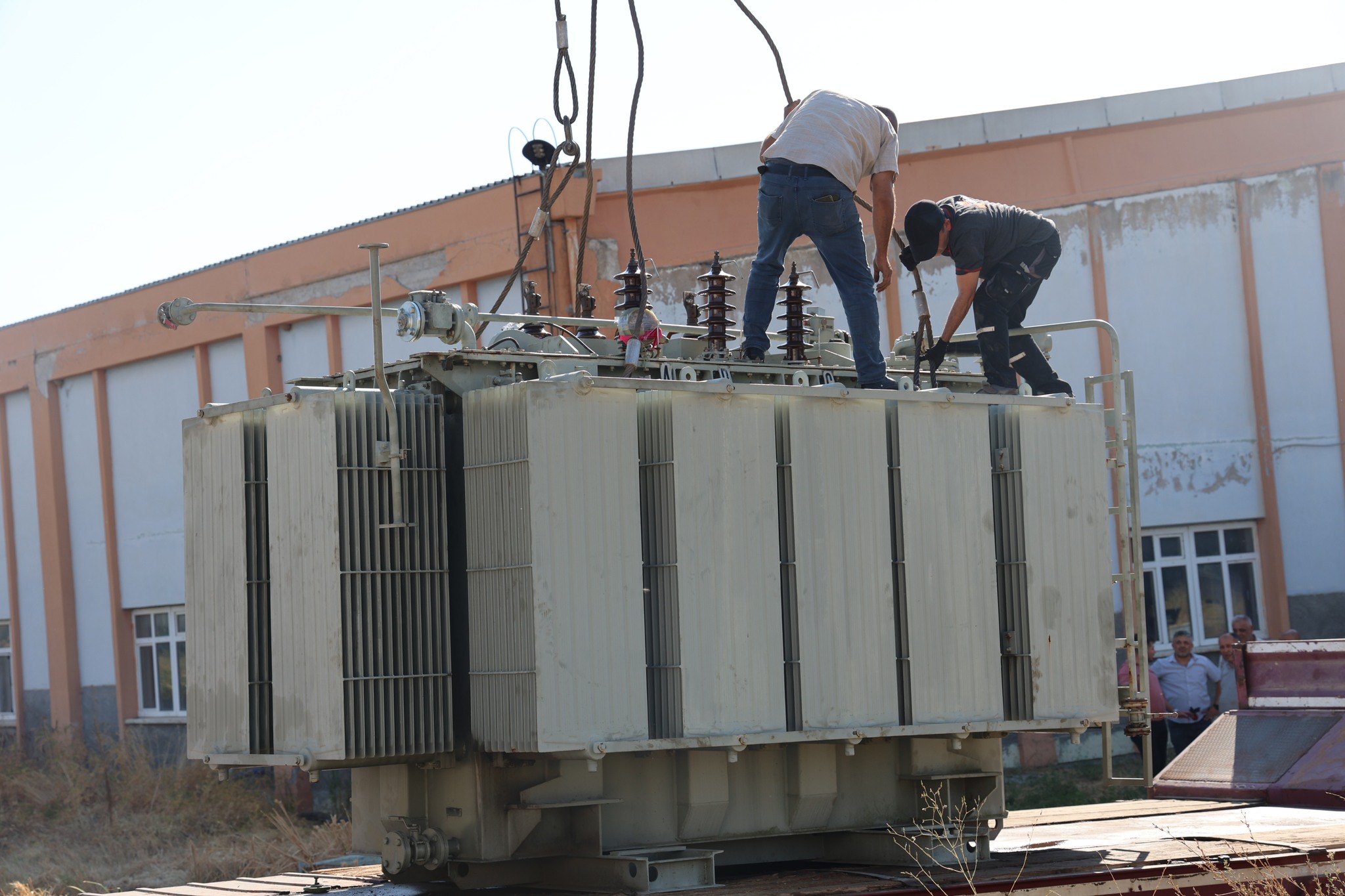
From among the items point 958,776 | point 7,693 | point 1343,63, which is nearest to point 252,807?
point 7,693

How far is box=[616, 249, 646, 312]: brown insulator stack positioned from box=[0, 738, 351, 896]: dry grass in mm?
6711

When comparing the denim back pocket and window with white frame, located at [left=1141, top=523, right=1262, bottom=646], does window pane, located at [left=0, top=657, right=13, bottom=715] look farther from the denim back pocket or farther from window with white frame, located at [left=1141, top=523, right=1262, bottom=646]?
the denim back pocket

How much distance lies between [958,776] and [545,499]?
278 centimetres

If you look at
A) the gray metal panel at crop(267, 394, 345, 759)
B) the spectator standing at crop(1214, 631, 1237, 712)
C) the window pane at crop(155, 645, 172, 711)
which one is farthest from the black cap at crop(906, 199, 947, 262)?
the window pane at crop(155, 645, 172, 711)

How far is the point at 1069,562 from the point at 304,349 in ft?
48.9

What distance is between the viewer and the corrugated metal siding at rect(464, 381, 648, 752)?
6.41 metres

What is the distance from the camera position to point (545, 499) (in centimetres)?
644

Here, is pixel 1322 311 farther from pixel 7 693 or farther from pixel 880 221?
pixel 7 693

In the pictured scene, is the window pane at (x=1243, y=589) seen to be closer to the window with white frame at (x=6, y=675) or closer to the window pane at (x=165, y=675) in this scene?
the window pane at (x=165, y=675)

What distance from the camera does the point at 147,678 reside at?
23.3m

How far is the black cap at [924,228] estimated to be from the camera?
344 inches

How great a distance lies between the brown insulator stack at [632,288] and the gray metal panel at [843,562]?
3.86 ft

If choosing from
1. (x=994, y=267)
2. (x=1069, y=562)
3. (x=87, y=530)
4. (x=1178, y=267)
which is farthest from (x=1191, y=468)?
(x=87, y=530)

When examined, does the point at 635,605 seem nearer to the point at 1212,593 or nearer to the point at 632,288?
the point at 632,288
